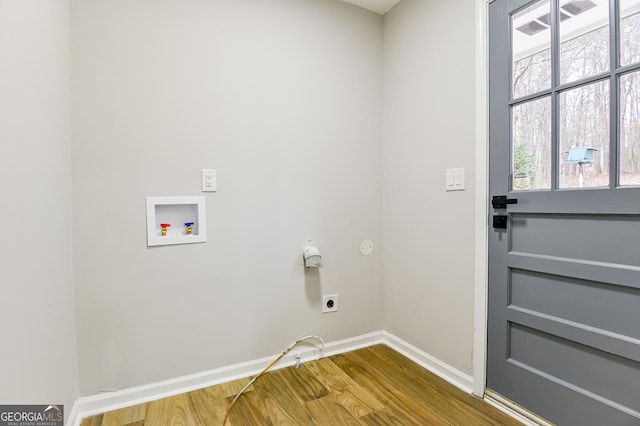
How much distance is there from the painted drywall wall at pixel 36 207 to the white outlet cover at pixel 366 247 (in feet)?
5.38

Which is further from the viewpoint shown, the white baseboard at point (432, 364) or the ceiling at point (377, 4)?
the ceiling at point (377, 4)

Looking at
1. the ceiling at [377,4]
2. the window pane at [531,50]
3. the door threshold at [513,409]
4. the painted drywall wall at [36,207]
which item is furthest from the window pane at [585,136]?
the painted drywall wall at [36,207]

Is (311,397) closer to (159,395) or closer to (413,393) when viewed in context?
(413,393)

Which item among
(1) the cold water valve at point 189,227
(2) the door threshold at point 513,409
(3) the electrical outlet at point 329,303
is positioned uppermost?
(1) the cold water valve at point 189,227

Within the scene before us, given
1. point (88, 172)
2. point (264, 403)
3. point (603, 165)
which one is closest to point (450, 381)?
point (264, 403)

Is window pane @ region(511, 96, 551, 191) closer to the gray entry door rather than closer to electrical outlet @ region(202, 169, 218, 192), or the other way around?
the gray entry door

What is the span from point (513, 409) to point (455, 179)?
116 cm

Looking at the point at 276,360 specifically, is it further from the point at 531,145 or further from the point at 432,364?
the point at 531,145

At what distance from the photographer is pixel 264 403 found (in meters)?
1.56

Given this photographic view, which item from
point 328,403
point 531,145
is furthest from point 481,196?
point 328,403

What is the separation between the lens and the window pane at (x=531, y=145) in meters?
1.36

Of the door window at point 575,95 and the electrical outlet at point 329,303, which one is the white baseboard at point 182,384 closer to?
the electrical outlet at point 329,303

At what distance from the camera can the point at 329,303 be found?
2.07 metres

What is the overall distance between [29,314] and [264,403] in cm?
108
